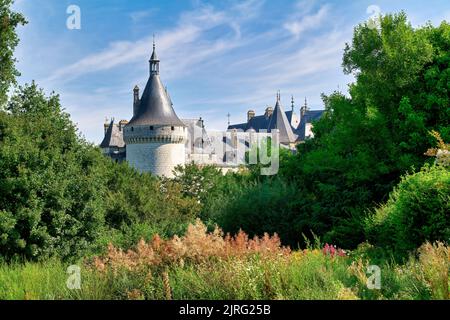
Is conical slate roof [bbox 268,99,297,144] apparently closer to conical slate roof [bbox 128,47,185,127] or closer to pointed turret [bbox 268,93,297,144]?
pointed turret [bbox 268,93,297,144]

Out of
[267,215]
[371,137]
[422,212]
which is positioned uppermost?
[371,137]

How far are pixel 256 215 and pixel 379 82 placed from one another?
6737 mm

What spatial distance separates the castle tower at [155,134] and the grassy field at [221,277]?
46290 mm

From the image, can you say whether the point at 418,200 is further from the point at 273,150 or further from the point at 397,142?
the point at 273,150

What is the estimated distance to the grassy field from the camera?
20.1 ft

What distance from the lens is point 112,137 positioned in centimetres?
6619

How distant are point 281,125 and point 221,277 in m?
74.2

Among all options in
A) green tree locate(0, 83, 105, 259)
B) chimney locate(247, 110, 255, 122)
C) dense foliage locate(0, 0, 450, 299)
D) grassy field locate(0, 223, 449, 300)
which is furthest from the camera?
chimney locate(247, 110, 255, 122)

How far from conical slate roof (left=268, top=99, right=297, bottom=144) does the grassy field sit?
71732mm

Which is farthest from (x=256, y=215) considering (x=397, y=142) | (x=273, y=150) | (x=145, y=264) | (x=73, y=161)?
(x=273, y=150)

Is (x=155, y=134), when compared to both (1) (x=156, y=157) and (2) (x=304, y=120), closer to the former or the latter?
(1) (x=156, y=157)

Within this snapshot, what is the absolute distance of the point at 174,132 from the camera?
179 ft

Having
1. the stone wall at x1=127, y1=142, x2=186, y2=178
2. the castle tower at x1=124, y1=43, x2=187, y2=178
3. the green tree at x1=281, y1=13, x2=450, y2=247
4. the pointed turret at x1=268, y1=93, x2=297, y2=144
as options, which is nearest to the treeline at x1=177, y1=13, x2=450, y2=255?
the green tree at x1=281, y1=13, x2=450, y2=247

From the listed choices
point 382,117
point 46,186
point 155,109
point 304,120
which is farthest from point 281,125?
point 46,186
